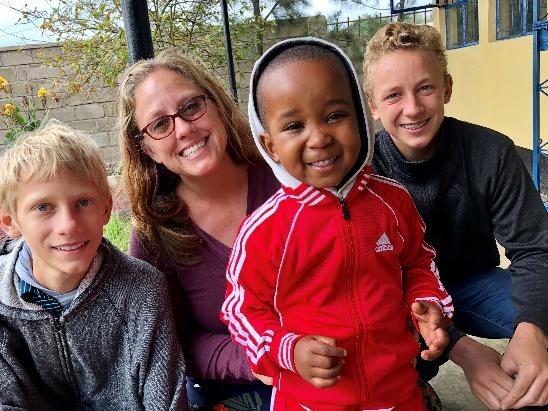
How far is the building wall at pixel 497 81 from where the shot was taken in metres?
4.96

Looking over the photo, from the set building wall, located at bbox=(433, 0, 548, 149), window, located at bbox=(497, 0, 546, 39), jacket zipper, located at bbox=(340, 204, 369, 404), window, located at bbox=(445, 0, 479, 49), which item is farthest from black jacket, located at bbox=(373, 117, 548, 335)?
window, located at bbox=(445, 0, 479, 49)

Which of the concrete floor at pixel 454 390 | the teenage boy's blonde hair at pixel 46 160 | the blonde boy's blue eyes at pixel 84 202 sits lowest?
the concrete floor at pixel 454 390

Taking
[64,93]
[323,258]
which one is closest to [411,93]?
[323,258]

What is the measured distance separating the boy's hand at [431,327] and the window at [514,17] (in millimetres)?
4118

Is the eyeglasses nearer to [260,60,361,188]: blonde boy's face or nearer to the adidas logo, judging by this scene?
[260,60,361,188]: blonde boy's face

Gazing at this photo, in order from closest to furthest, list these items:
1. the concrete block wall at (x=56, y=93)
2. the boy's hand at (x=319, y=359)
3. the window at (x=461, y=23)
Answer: the boy's hand at (x=319, y=359), the concrete block wall at (x=56, y=93), the window at (x=461, y=23)

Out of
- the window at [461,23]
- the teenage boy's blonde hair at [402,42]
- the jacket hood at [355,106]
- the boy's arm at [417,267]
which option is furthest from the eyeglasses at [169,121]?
the window at [461,23]

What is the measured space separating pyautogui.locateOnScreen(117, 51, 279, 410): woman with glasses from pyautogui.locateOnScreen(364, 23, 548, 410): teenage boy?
0.47m

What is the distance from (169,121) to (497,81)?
16.4 feet

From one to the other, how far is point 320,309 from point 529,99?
4580 mm

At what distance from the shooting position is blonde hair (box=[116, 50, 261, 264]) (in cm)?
167

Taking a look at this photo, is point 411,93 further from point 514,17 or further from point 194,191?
point 514,17

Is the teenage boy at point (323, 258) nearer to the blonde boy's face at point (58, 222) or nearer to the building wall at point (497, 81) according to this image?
the blonde boy's face at point (58, 222)

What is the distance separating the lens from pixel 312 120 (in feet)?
3.82
